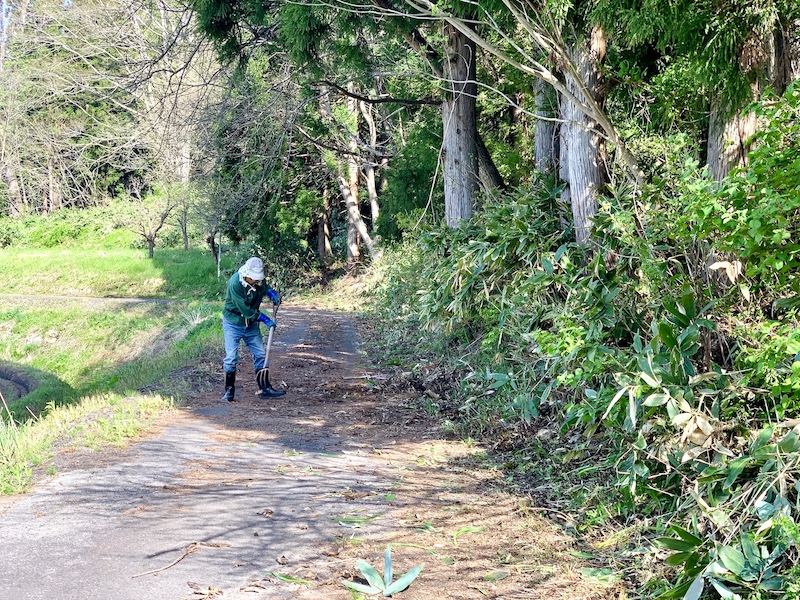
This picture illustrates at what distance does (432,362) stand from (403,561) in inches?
292

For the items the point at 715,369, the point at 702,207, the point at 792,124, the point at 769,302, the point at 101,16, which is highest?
the point at 101,16

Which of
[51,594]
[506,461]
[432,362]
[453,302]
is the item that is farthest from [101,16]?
[51,594]

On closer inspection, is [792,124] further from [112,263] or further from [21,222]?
[21,222]

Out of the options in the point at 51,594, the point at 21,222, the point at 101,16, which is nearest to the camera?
the point at 51,594

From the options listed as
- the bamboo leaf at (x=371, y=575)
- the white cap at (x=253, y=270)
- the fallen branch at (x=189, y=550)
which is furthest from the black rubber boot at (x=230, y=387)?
the bamboo leaf at (x=371, y=575)

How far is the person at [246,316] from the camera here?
A: 31.9ft

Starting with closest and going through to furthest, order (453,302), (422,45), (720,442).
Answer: (720,442), (453,302), (422,45)

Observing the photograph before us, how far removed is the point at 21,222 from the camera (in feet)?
159

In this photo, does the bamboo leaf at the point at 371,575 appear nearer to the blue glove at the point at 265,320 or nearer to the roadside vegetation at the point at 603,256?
the roadside vegetation at the point at 603,256

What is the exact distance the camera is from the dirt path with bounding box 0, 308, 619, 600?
4.46m

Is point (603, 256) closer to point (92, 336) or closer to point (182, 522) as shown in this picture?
point (182, 522)

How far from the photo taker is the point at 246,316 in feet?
32.0

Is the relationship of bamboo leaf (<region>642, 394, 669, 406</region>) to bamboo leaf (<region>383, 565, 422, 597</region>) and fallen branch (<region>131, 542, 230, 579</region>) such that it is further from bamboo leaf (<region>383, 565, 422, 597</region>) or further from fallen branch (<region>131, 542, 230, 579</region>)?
fallen branch (<region>131, 542, 230, 579</region>)

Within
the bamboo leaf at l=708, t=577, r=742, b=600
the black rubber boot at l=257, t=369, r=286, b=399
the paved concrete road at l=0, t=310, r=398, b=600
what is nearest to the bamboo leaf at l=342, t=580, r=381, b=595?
the paved concrete road at l=0, t=310, r=398, b=600
